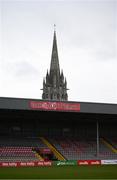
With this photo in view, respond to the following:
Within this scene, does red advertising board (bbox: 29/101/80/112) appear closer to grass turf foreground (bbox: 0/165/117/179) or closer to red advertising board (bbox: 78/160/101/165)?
red advertising board (bbox: 78/160/101/165)

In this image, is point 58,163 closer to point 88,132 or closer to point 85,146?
point 85,146

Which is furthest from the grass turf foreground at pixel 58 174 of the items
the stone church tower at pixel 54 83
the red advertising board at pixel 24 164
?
the stone church tower at pixel 54 83

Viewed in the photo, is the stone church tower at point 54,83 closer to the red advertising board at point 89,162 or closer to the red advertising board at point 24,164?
the red advertising board at point 89,162

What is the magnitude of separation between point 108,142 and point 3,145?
15.0m

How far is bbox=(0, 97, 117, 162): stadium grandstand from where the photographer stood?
4481 centimetres

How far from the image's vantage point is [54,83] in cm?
11988

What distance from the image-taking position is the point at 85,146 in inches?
2004

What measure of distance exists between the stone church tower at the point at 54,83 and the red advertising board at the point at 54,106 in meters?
68.9

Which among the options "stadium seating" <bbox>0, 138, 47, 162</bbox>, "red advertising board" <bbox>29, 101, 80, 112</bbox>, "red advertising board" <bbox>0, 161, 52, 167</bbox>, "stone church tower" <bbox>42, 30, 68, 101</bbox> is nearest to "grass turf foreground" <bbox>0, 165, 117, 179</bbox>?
"red advertising board" <bbox>0, 161, 52, 167</bbox>

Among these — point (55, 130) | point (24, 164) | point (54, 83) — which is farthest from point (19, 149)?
point (54, 83)

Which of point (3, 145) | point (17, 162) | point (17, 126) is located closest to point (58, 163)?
point (17, 162)

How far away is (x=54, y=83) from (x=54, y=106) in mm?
74821

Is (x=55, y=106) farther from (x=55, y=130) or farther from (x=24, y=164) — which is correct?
(x=55, y=130)

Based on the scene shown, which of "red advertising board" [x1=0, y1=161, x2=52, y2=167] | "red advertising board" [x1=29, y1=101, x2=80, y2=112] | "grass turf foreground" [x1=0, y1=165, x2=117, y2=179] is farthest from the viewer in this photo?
"red advertising board" [x1=29, y1=101, x2=80, y2=112]
